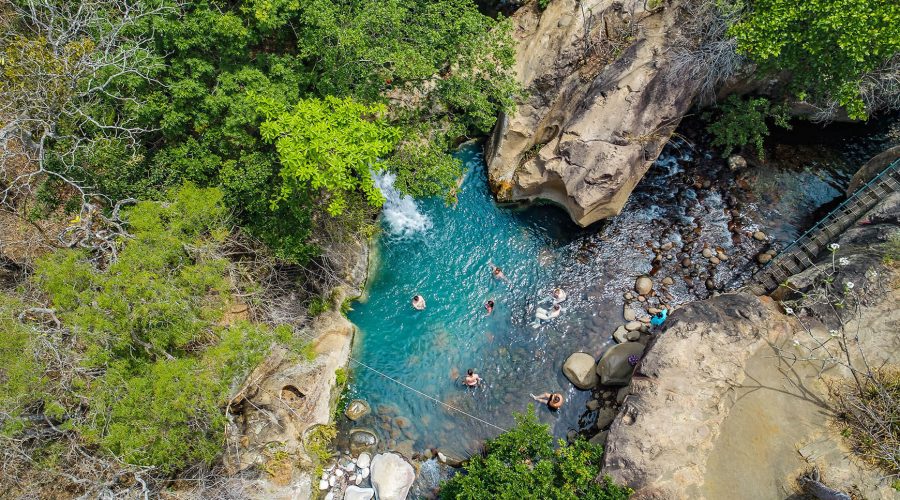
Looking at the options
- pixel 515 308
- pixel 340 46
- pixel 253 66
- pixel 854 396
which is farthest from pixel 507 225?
pixel 854 396

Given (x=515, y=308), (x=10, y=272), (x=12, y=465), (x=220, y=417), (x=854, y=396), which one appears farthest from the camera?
(x=515, y=308)

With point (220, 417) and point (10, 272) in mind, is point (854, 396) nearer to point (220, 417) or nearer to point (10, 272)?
point (220, 417)

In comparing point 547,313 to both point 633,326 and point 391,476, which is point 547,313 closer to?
point 633,326

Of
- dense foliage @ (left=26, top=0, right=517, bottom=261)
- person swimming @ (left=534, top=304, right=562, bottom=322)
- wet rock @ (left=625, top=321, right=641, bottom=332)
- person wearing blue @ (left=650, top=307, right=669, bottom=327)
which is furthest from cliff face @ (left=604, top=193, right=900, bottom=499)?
dense foliage @ (left=26, top=0, right=517, bottom=261)

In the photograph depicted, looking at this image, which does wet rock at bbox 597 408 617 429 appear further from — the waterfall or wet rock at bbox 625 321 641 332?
the waterfall

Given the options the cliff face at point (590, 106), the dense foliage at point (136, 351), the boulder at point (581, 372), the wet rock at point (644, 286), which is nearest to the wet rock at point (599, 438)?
the boulder at point (581, 372)

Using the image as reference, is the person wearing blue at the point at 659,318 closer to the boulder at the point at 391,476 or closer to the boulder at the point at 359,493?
the boulder at the point at 391,476
